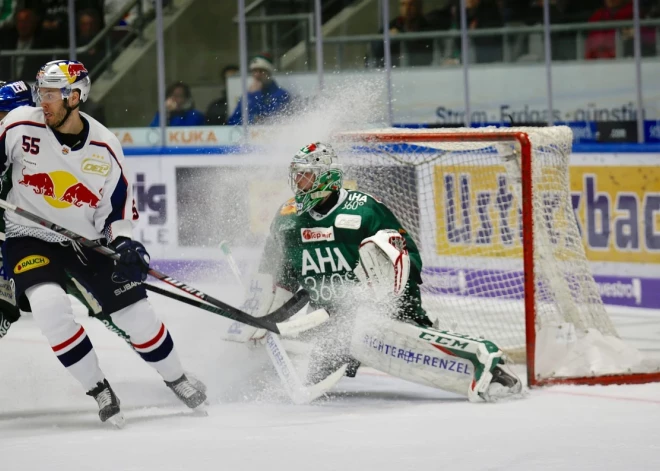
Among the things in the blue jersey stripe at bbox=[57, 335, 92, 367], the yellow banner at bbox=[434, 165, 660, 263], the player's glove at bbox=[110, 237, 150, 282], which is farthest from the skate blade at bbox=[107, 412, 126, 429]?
the yellow banner at bbox=[434, 165, 660, 263]

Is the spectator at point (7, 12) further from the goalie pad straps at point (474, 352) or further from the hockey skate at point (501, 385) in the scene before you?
the hockey skate at point (501, 385)

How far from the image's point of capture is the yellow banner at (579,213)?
211 inches

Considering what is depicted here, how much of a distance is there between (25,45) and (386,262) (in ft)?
15.3

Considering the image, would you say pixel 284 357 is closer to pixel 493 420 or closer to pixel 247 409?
pixel 247 409

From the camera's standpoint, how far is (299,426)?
3.34 m

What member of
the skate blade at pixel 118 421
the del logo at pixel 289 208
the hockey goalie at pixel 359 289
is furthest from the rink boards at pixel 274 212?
the skate blade at pixel 118 421

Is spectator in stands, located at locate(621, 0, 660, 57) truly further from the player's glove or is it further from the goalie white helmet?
the player's glove

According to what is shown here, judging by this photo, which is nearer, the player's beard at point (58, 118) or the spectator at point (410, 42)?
the player's beard at point (58, 118)

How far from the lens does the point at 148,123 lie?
732cm

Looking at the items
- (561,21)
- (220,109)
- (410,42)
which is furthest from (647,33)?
(220,109)

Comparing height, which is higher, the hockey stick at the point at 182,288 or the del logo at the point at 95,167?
the del logo at the point at 95,167

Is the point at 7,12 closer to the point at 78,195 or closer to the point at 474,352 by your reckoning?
the point at 78,195

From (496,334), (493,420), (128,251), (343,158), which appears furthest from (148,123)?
(493,420)

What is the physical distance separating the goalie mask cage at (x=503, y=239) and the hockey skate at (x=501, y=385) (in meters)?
0.19
